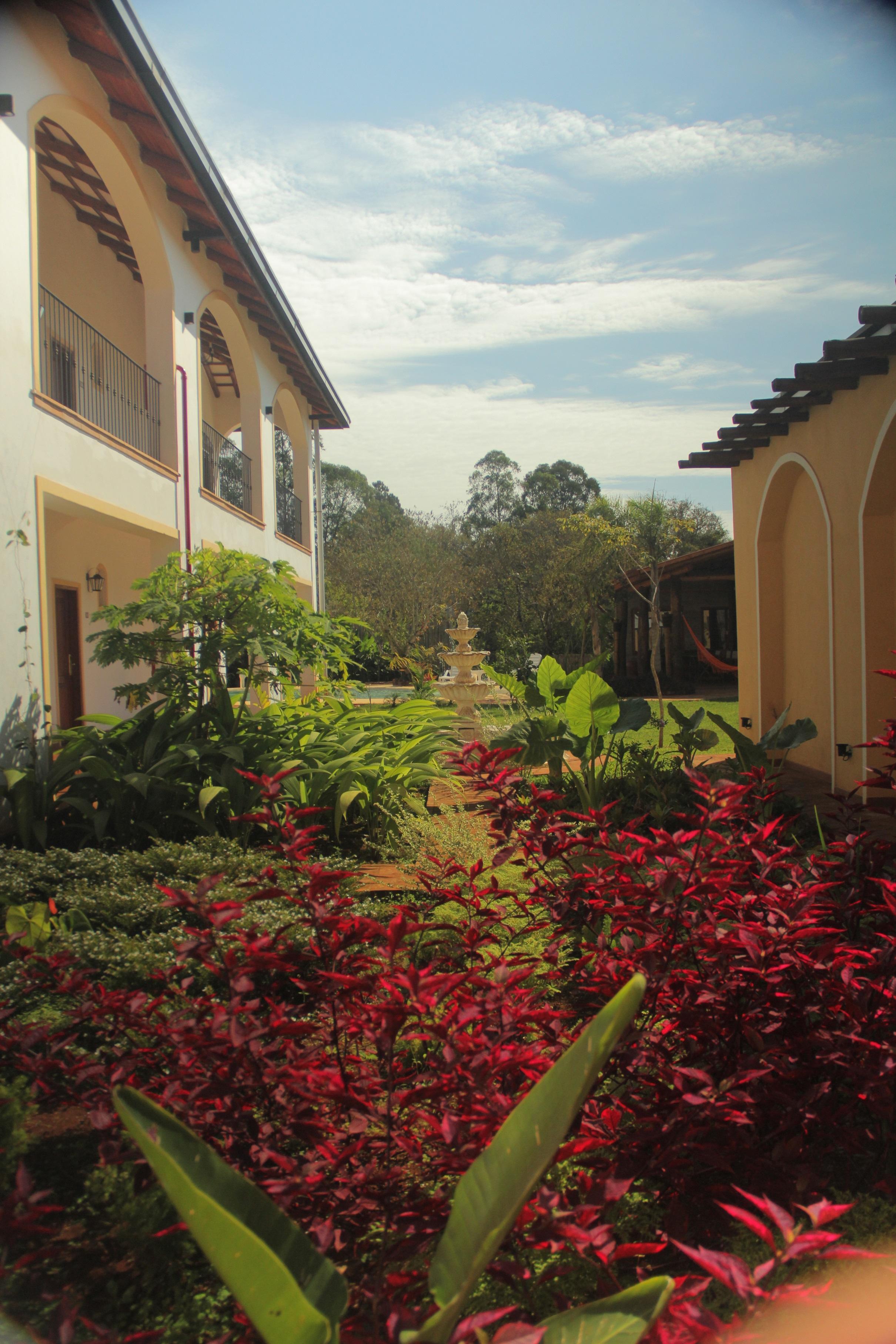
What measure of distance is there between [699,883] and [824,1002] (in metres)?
0.39

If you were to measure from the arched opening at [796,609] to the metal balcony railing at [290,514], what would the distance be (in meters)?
10.5

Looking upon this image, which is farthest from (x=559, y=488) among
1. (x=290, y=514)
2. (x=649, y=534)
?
(x=290, y=514)

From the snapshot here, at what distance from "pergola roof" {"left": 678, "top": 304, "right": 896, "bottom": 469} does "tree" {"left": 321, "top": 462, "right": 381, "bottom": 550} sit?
42411mm

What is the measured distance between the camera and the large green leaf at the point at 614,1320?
1.16 m

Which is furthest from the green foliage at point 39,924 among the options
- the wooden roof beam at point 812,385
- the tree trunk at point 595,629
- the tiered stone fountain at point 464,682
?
the tree trunk at point 595,629

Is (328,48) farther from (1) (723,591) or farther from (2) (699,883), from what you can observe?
(1) (723,591)

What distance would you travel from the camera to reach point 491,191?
12.5ft

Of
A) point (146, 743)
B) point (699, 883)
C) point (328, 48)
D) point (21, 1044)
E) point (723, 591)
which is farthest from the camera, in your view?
point (723, 591)

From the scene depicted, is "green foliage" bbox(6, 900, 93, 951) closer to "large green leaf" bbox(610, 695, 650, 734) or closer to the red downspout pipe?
"large green leaf" bbox(610, 695, 650, 734)

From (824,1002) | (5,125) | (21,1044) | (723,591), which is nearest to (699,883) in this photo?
(824,1002)

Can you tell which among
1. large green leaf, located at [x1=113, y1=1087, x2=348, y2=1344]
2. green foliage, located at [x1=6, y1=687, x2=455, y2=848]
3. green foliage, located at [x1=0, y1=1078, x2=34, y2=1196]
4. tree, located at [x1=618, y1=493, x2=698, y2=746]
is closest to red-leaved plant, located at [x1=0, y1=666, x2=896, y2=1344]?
green foliage, located at [x1=0, y1=1078, x2=34, y2=1196]

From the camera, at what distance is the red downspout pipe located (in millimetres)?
10336

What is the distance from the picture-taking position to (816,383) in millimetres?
7062

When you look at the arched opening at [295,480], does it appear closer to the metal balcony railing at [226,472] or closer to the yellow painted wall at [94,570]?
the metal balcony railing at [226,472]
